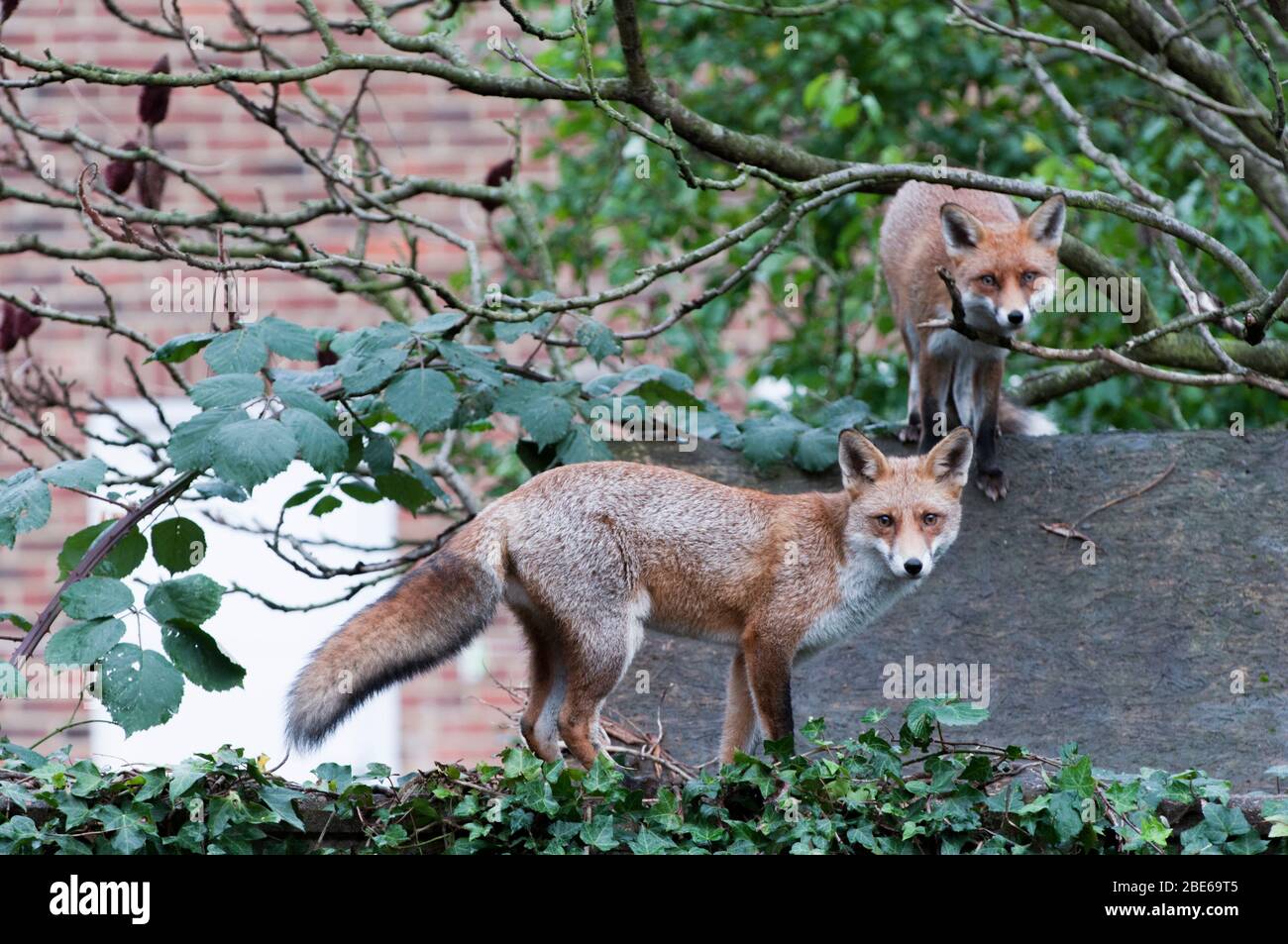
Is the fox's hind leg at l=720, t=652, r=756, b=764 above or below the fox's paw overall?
below

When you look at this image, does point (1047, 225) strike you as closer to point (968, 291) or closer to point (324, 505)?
point (968, 291)

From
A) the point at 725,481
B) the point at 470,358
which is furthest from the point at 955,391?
the point at 470,358

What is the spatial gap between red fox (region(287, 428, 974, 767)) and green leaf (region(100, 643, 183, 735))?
41cm

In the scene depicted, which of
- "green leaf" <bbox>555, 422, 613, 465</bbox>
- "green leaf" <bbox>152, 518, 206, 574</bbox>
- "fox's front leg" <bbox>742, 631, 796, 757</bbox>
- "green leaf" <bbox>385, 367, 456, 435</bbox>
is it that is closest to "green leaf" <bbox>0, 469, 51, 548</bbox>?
"green leaf" <bbox>152, 518, 206, 574</bbox>

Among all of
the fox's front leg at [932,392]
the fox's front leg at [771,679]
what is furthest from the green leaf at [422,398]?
the fox's front leg at [932,392]

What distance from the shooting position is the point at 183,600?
16.7ft

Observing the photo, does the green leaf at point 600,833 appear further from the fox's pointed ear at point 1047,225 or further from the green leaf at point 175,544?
the fox's pointed ear at point 1047,225

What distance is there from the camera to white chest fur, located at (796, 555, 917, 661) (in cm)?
557

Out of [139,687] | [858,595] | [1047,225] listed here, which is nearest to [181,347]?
[139,687]

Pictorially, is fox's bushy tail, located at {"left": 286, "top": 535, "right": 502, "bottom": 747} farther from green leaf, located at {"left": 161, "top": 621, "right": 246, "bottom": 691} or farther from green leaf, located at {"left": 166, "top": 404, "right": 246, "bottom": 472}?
green leaf, located at {"left": 166, "top": 404, "right": 246, "bottom": 472}

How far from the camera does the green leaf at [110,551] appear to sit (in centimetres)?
562

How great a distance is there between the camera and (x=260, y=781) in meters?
4.71

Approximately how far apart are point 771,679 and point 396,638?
1.29 m
